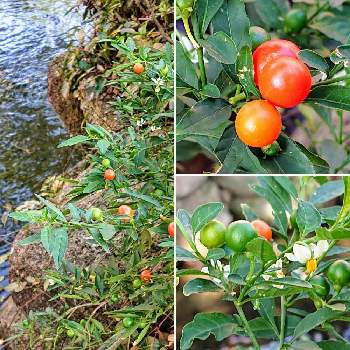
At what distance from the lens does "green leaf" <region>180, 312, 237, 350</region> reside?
22.9 inches

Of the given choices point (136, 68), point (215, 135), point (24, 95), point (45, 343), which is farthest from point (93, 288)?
point (24, 95)

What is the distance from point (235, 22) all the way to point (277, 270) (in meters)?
0.22

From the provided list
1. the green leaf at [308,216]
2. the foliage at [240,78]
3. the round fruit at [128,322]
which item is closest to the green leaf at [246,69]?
the foliage at [240,78]

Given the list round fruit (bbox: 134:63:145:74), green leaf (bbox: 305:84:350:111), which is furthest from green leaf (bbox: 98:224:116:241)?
round fruit (bbox: 134:63:145:74)

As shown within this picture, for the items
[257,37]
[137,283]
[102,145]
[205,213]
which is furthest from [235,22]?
[137,283]

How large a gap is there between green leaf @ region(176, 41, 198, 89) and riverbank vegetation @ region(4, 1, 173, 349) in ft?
0.84

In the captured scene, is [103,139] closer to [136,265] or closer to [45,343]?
[136,265]

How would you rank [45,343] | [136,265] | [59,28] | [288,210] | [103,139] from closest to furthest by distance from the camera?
1. [288,210]
2. [103,139]
3. [136,265]
4. [45,343]
5. [59,28]

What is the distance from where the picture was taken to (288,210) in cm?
60

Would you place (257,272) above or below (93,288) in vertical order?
above

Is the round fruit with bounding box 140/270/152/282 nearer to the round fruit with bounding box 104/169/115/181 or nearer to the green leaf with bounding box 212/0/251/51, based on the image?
the round fruit with bounding box 104/169/115/181

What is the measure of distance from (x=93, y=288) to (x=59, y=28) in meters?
1.50

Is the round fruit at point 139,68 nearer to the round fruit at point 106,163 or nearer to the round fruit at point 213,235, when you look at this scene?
the round fruit at point 106,163

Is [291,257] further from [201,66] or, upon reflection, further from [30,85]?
[30,85]
